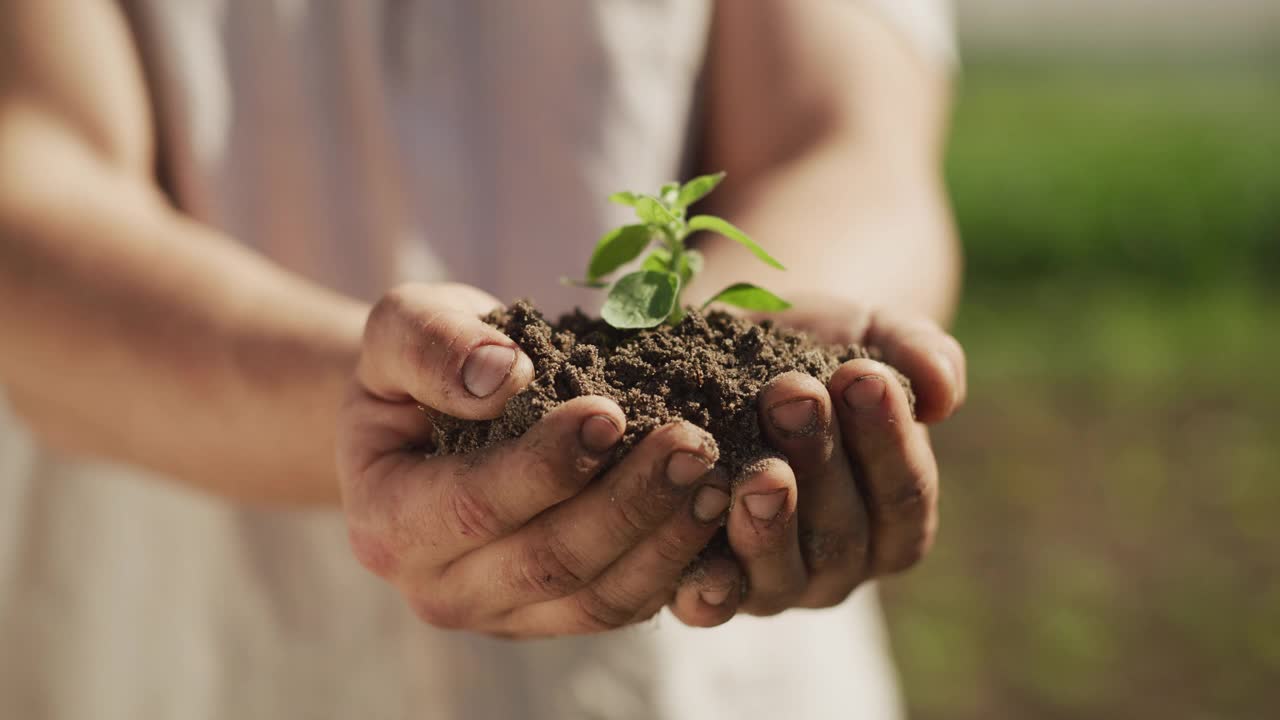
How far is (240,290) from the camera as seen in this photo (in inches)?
80.8

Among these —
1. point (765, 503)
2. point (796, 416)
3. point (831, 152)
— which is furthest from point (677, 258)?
point (831, 152)

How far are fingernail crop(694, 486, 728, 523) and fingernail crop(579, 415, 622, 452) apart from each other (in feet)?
0.48

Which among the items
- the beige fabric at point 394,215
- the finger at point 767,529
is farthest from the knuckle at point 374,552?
the beige fabric at point 394,215

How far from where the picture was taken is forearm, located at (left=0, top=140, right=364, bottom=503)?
2.01 m

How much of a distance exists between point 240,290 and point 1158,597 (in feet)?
18.7

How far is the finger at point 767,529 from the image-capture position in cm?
143

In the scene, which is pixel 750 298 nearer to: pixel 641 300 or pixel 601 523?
pixel 641 300

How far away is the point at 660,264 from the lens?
5.99 ft

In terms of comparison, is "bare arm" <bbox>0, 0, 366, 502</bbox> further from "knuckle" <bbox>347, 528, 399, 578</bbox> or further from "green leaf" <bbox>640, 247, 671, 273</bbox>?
"green leaf" <bbox>640, 247, 671, 273</bbox>

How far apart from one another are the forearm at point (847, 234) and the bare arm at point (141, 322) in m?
0.82

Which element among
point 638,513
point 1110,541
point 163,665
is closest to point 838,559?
point 638,513

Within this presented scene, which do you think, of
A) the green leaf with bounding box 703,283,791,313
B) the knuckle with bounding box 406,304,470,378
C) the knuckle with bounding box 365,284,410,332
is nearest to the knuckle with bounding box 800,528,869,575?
the green leaf with bounding box 703,283,791,313

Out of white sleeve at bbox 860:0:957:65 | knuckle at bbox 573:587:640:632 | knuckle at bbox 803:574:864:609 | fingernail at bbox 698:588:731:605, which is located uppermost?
white sleeve at bbox 860:0:957:65

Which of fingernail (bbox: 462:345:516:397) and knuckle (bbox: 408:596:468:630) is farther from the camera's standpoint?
knuckle (bbox: 408:596:468:630)
